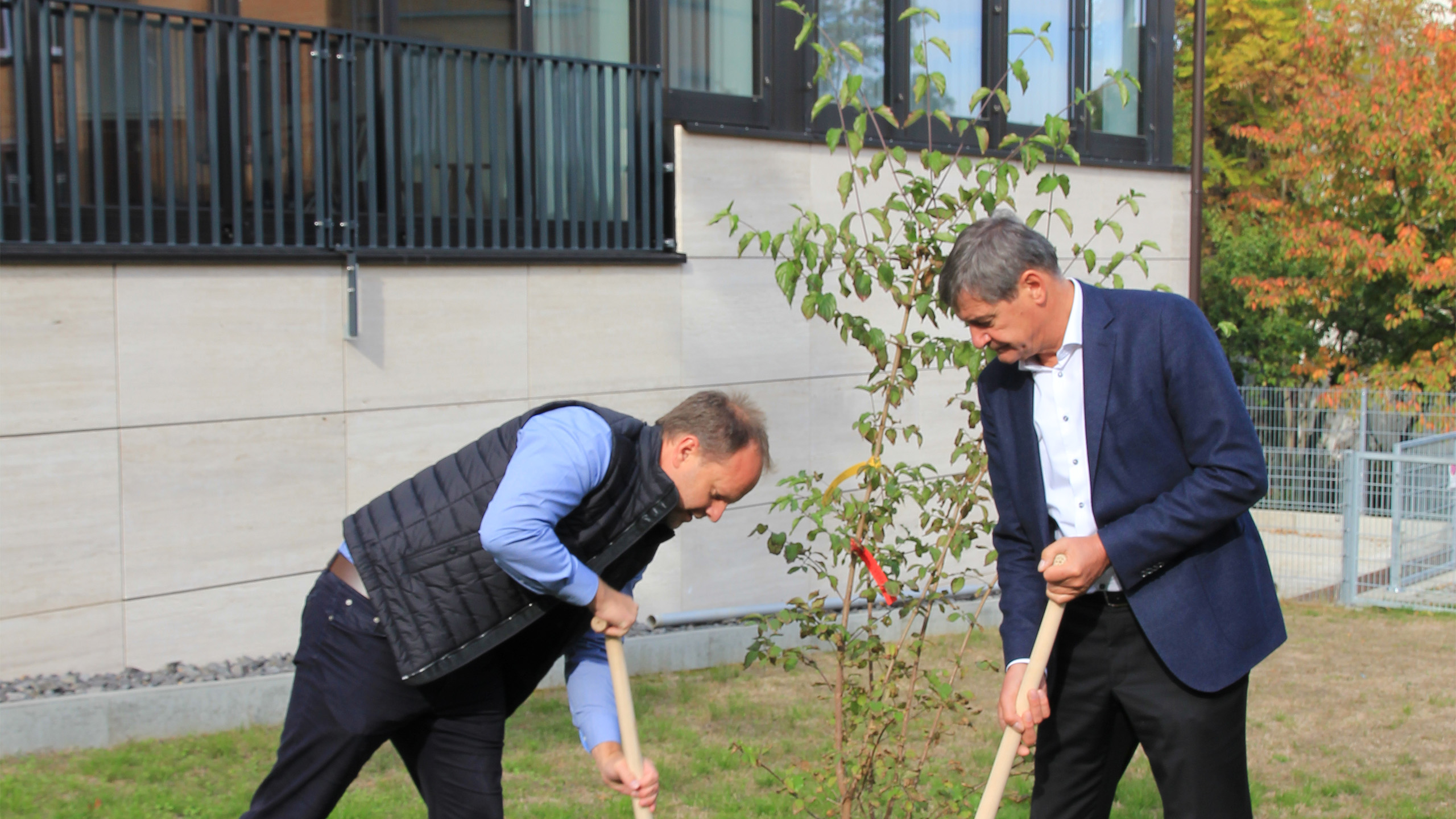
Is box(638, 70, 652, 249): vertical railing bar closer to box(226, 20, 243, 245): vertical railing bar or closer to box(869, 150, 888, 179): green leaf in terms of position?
box(226, 20, 243, 245): vertical railing bar

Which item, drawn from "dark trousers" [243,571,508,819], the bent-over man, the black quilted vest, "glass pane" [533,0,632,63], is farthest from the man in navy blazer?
"glass pane" [533,0,632,63]

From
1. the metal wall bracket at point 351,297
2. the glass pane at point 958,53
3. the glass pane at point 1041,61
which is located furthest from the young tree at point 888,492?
the glass pane at point 1041,61

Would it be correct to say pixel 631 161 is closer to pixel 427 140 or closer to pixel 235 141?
pixel 427 140

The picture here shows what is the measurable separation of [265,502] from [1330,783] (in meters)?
4.83

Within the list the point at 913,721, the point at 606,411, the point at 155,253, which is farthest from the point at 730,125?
the point at 606,411

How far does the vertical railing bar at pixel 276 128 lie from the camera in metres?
6.53

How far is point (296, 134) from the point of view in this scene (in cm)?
666

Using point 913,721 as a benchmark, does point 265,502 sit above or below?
above

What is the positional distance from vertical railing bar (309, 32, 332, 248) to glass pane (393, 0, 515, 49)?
809 mm

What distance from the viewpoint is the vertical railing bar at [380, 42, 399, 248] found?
6945 millimetres

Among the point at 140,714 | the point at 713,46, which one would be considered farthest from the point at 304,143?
the point at 140,714

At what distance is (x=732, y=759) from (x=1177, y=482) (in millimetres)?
2917

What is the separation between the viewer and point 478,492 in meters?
3.00

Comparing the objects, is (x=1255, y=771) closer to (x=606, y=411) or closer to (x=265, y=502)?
(x=606, y=411)
